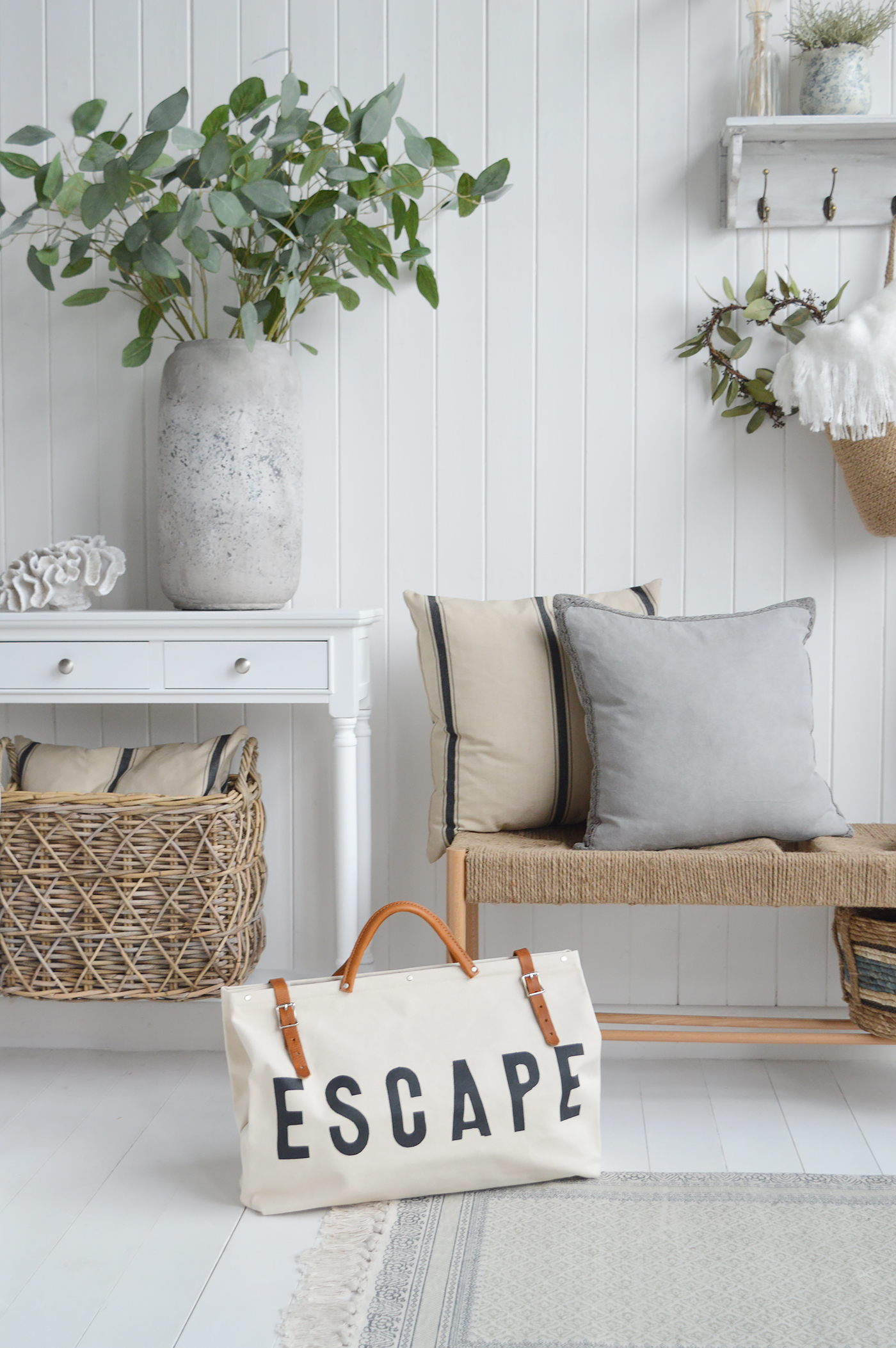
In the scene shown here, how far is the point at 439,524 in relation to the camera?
2.22 metres

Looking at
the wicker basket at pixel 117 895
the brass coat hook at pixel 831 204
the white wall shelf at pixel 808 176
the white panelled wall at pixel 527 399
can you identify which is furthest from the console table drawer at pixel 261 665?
the brass coat hook at pixel 831 204

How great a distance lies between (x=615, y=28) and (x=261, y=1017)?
6.30 feet

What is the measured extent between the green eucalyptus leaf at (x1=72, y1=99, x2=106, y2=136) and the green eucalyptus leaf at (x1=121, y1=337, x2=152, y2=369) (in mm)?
357

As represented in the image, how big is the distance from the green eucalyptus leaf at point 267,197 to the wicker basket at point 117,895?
100 centimetres

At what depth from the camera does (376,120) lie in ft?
5.97

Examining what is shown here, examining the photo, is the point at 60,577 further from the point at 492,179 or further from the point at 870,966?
the point at 870,966

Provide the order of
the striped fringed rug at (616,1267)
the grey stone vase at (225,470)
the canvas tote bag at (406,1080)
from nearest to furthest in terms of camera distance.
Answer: the striped fringed rug at (616,1267) → the canvas tote bag at (406,1080) → the grey stone vase at (225,470)

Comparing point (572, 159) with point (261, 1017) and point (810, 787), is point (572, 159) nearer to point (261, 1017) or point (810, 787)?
point (810, 787)

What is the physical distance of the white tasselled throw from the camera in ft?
6.23

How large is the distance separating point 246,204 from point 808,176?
106cm

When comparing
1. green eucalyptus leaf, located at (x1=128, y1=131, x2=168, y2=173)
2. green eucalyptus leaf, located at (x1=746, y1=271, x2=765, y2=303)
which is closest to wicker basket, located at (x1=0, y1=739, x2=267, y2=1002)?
green eucalyptus leaf, located at (x1=128, y1=131, x2=168, y2=173)

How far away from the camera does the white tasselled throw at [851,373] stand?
6.23 ft

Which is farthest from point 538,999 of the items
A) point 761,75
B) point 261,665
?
point 761,75

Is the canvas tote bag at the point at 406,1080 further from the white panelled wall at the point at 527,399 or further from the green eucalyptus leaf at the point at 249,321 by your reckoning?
the green eucalyptus leaf at the point at 249,321
